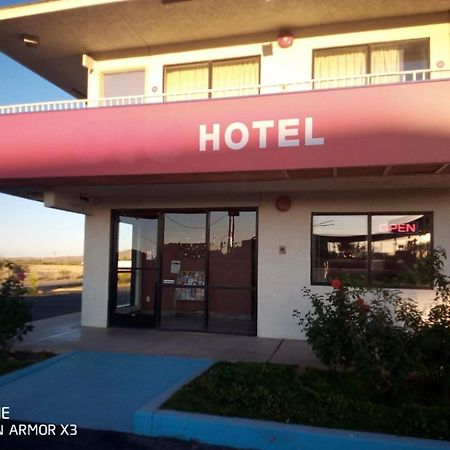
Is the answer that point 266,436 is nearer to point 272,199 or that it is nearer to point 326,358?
point 326,358

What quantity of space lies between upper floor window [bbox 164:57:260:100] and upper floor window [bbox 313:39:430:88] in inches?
54.8

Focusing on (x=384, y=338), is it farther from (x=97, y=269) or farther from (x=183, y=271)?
(x=97, y=269)

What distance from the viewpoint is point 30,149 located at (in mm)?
8586

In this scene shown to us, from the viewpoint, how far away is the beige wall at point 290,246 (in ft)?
30.7

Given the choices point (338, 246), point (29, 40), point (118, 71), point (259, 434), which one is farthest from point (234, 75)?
point (259, 434)

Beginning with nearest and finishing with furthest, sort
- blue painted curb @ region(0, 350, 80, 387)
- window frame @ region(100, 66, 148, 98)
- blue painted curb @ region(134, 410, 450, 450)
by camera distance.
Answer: blue painted curb @ region(134, 410, 450, 450) < blue painted curb @ region(0, 350, 80, 387) < window frame @ region(100, 66, 148, 98)

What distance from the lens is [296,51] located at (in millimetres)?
9695

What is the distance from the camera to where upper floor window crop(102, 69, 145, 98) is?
35.3ft

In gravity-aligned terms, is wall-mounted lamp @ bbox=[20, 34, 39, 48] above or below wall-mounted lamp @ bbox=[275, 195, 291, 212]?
above

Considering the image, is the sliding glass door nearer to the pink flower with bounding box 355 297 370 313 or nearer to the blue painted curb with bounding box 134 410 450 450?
the pink flower with bounding box 355 297 370 313

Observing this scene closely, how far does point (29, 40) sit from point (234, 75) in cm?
450

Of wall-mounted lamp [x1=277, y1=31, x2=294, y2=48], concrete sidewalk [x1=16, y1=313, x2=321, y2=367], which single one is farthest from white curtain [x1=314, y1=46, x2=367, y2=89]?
concrete sidewalk [x1=16, y1=313, x2=321, y2=367]

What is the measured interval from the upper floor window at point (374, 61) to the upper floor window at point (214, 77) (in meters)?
1.39

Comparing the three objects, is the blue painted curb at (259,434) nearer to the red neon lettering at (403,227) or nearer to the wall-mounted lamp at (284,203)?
the red neon lettering at (403,227)
